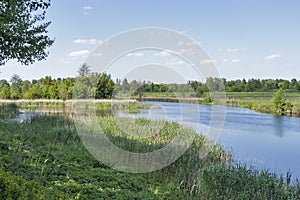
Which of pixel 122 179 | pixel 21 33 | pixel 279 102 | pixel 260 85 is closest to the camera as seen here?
pixel 122 179

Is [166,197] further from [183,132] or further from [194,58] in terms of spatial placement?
[183,132]

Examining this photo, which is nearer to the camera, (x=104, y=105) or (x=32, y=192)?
(x=32, y=192)

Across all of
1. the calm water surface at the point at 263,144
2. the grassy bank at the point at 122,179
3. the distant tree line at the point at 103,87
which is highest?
the distant tree line at the point at 103,87

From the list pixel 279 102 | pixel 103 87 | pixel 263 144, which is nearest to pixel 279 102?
pixel 279 102

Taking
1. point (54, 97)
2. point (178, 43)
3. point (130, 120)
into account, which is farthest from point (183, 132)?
point (54, 97)

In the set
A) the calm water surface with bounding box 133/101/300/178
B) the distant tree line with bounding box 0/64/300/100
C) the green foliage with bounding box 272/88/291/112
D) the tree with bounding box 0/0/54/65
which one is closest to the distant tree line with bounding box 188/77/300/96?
the distant tree line with bounding box 0/64/300/100

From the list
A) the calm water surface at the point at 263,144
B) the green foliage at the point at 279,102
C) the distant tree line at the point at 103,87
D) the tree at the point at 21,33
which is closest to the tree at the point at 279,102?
the green foliage at the point at 279,102

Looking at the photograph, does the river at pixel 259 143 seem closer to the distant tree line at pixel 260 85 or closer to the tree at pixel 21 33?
the tree at pixel 21 33

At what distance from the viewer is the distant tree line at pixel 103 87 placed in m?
9.44

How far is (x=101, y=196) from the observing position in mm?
3969

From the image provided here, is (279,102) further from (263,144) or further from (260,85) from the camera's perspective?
(260,85)

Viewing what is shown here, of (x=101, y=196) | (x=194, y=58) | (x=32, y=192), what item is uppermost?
(x=194, y=58)

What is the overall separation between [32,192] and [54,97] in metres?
33.3

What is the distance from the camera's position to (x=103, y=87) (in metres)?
12.0
